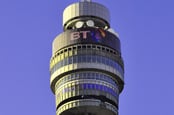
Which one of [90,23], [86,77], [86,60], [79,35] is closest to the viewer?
[86,77]

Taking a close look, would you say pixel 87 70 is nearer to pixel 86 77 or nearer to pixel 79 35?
pixel 86 77

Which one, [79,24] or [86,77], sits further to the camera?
[79,24]

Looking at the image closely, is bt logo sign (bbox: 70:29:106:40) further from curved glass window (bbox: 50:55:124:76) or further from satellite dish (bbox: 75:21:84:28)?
curved glass window (bbox: 50:55:124:76)

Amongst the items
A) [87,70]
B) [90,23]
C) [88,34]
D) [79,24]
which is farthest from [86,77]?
[90,23]

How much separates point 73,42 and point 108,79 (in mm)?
12664

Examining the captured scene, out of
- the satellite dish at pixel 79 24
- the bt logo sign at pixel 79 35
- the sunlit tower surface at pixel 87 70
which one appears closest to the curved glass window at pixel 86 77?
the sunlit tower surface at pixel 87 70

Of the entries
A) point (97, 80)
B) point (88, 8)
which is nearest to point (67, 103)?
point (97, 80)

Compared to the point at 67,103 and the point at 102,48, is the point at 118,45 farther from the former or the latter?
the point at 67,103

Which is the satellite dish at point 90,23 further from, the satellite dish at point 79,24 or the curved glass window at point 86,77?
the curved glass window at point 86,77

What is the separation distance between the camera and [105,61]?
19125cm

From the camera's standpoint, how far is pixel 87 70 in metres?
190

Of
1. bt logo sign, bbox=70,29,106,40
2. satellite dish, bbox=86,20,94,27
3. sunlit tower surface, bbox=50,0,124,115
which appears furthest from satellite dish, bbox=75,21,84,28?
bt logo sign, bbox=70,29,106,40

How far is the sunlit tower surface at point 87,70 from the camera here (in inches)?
7416

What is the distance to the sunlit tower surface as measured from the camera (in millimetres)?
188375
